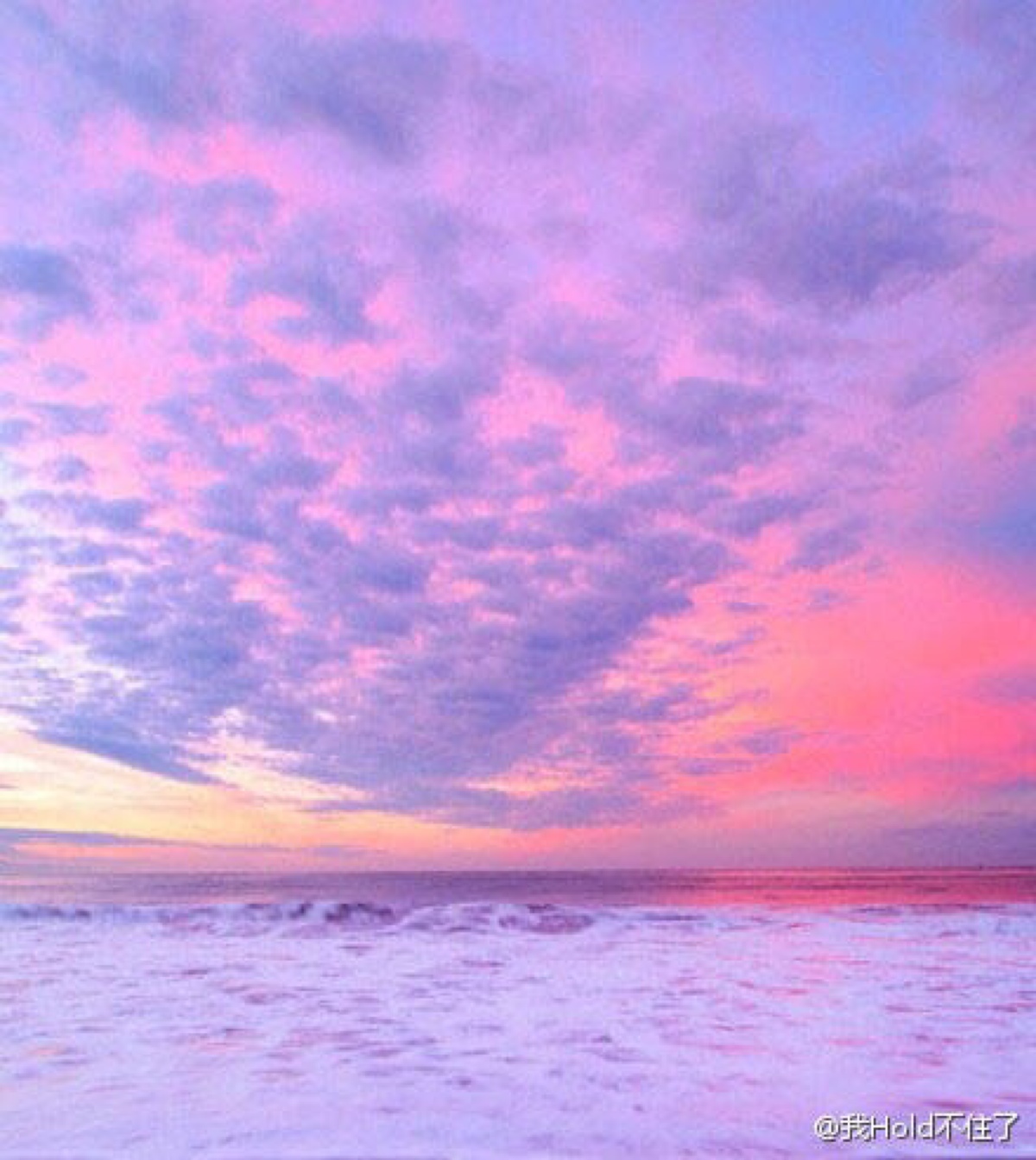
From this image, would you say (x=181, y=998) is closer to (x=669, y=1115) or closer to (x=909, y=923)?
(x=669, y=1115)

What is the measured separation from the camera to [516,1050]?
842 cm

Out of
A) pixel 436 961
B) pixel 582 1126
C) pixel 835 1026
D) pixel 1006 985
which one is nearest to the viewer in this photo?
pixel 582 1126

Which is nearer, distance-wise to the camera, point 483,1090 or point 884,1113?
point 884,1113

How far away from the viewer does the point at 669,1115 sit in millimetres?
6211

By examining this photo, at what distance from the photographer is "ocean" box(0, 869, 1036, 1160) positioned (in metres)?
5.73

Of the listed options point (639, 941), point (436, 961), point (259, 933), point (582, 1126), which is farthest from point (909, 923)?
point (582, 1126)

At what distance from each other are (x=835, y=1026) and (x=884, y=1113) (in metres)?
3.61

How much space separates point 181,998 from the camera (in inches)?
463

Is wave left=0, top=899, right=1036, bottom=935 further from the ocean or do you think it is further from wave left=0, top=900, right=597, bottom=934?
the ocean

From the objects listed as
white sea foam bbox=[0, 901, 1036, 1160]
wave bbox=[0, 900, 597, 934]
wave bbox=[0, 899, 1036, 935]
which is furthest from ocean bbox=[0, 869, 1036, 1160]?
wave bbox=[0, 900, 597, 934]

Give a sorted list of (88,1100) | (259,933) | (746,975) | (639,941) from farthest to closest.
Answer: (259,933) < (639,941) < (746,975) < (88,1100)

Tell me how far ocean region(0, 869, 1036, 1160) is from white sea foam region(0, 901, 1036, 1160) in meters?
0.04

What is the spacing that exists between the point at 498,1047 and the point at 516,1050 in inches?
8.7

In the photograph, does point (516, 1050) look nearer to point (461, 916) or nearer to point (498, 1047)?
point (498, 1047)
